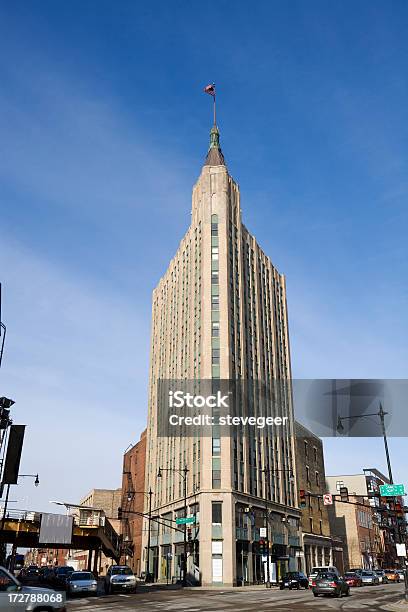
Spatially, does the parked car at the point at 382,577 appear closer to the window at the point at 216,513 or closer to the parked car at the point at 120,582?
the window at the point at 216,513

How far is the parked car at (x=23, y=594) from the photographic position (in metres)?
11.2

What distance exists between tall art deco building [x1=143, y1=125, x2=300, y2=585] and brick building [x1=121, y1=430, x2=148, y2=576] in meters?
6.04

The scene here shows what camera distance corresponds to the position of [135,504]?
9312 centimetres

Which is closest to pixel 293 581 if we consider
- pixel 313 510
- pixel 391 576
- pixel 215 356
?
pixel 215 356

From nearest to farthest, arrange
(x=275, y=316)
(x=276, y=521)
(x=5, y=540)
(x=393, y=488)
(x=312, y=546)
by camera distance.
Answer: (x=393, y=488), (x=5, y=540), (x=276, y=521), (x=312, y=546), (x=275, y=316)

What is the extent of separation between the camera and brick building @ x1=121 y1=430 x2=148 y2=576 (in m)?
84.6

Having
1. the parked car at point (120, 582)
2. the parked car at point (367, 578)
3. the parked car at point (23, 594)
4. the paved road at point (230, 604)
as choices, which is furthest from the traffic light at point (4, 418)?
the parked car at point (367, 578)

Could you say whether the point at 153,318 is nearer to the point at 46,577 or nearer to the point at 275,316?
the point at 275,316

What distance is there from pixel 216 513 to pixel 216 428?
9.17 metres

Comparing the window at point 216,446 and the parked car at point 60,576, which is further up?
the window at point 216,446

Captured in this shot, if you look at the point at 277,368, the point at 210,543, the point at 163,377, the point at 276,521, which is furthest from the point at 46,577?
the point at 277,368

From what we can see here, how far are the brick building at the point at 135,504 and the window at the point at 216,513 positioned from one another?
87.5ft

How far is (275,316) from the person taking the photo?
278 feet

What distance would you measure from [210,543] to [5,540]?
23838 mm
